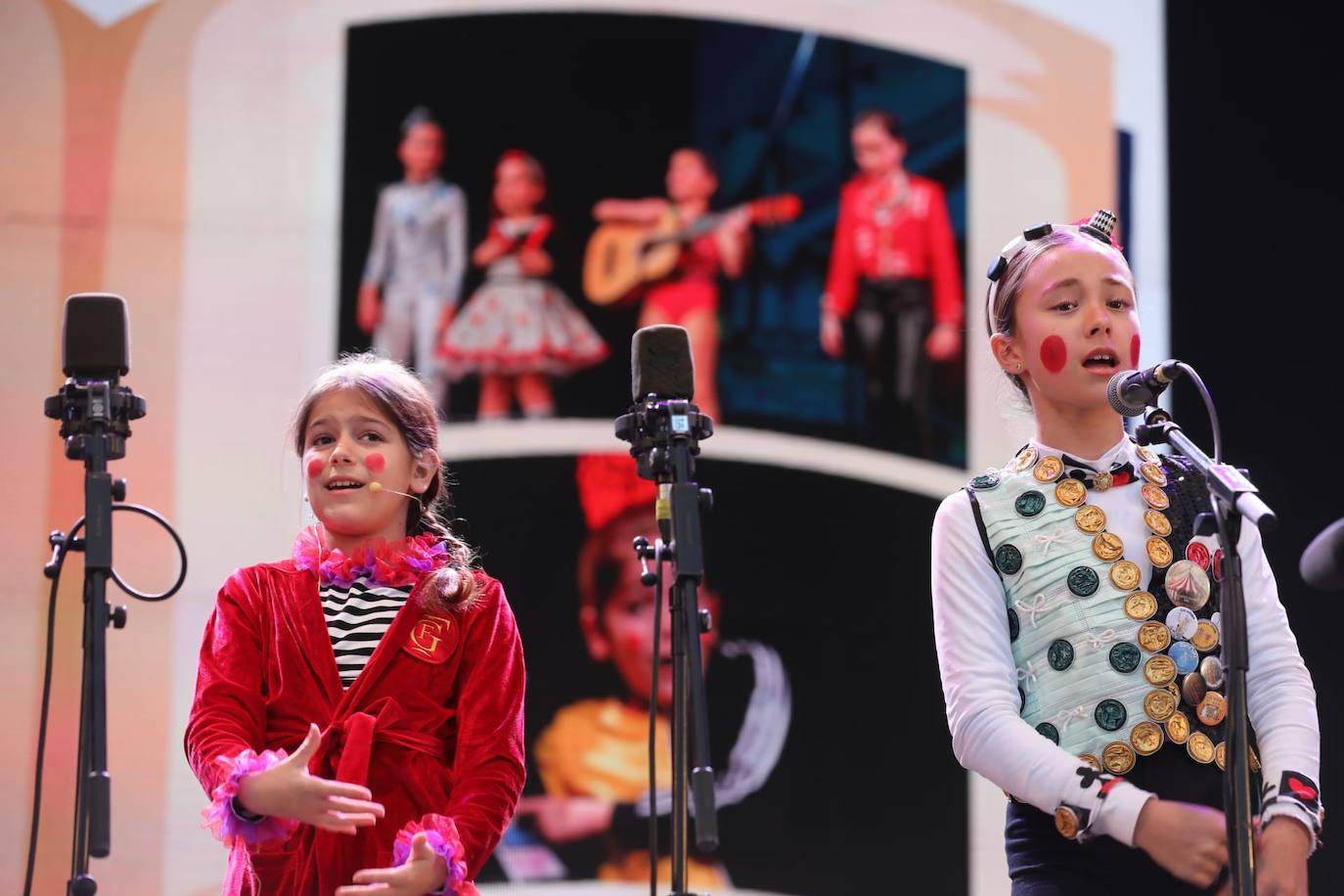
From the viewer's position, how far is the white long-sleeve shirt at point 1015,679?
2.04 metres

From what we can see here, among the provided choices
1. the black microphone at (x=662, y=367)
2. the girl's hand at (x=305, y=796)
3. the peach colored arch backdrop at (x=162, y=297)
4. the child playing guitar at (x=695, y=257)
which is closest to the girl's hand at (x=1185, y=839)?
the black microphone at (x=662, y=367)

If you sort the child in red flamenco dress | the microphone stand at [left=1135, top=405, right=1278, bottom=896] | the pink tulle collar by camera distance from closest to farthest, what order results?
the microphone stand at [left=1135, top=405, right=1278, bottom=896] < the pink tulle collar < the child in red flamenco dress

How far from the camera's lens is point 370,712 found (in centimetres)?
227

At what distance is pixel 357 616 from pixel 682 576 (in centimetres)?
61

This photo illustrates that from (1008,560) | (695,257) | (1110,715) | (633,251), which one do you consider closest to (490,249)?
(633,251)

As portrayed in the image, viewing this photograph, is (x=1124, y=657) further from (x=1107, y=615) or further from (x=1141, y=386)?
(x=1141, y=386)

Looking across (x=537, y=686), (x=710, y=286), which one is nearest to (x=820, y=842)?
(x=537, y=686)

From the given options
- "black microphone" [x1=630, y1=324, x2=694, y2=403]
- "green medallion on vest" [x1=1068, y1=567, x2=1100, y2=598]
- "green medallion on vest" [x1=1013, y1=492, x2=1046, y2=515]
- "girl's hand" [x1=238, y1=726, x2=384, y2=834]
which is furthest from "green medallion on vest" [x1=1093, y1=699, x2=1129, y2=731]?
"girl's hand" [x1=238, y1=726, x2=384, y2=834]

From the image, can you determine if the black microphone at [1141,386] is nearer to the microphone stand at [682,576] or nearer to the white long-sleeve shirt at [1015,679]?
the white long-sleeve shirt at [1015,679]

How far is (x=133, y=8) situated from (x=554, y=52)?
1018 millimetres

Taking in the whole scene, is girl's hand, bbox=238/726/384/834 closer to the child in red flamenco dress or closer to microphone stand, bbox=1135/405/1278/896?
microphone stand, bbox=1135/405/1278/896

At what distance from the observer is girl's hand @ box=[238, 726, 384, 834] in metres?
2.05

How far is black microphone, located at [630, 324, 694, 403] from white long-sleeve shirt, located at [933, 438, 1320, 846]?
44cm

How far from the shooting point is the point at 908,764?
3982 mm
